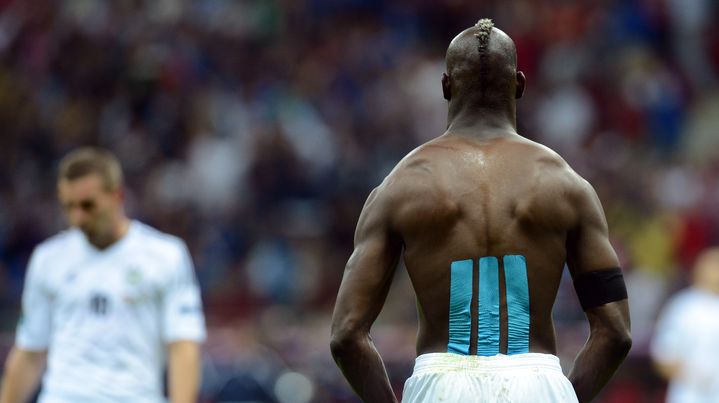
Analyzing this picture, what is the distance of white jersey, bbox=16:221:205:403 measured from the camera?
748 cm

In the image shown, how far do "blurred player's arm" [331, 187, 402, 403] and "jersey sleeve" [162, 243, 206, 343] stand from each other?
2.98 metres

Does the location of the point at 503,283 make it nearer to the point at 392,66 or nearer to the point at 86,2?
the point at 392,66

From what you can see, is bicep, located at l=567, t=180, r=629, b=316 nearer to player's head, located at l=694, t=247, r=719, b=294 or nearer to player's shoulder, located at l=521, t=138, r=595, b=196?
player's shoulder, located at l=521, t=138, r=595, b=196

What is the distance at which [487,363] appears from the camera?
464cm

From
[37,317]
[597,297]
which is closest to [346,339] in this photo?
[597,297]

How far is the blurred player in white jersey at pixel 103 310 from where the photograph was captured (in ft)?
24.6

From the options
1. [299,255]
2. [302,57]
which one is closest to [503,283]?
[299,255]

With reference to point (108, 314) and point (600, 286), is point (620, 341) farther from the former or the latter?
point (108, 314)

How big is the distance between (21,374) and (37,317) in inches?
Answer: 12.5

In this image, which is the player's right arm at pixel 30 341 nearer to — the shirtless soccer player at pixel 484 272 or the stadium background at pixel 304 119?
the shirtless soccer player at pixel 484 272

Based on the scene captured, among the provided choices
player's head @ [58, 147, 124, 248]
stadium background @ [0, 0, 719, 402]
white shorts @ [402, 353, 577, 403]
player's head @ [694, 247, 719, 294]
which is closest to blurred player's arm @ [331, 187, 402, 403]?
white shorts @ [402, 353, 577, 403]

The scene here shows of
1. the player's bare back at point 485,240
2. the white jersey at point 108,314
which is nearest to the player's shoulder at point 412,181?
the player's bare back at point 485,240

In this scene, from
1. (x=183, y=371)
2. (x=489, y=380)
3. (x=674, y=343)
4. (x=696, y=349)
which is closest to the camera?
(x=489, y=380)

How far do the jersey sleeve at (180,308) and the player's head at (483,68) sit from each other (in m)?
3.13
